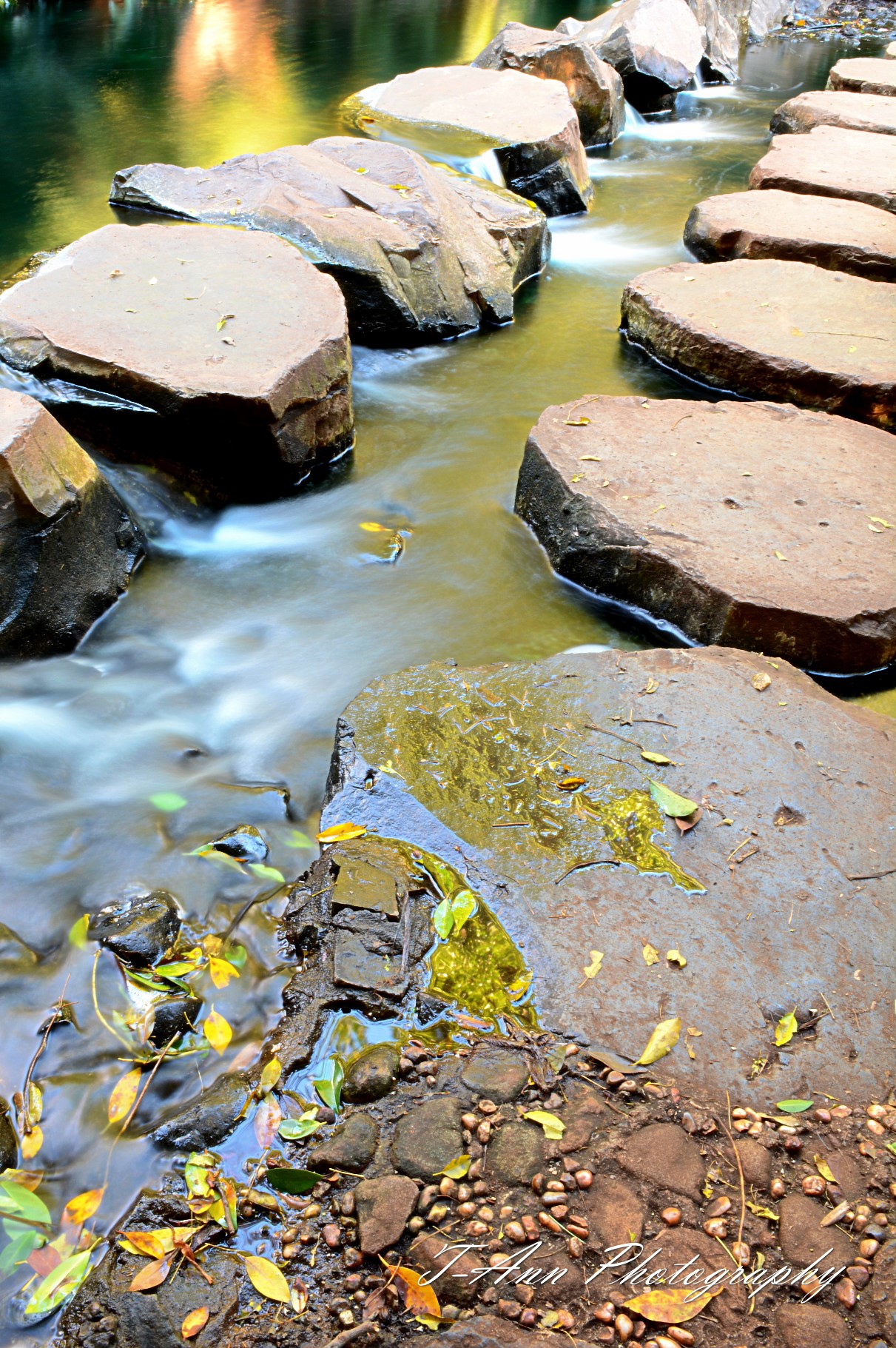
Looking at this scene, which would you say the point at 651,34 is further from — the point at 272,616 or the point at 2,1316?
the point at 2,1316

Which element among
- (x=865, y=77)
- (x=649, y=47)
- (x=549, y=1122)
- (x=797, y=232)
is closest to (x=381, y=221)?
(x=797, y=232)

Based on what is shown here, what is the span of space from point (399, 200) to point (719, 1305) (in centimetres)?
644

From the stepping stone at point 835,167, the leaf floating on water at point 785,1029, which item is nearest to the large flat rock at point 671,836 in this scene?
the leaf floating on water at point 785,1029

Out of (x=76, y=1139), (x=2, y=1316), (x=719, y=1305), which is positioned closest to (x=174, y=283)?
(x=76, y=1139)

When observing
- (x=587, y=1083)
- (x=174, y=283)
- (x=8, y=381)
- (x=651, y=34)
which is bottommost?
(x=587, y=1083)

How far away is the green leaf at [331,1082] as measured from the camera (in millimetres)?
2201

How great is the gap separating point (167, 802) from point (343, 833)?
2.43 ft

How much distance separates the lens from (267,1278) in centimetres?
187

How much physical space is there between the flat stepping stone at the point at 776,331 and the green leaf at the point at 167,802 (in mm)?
4155

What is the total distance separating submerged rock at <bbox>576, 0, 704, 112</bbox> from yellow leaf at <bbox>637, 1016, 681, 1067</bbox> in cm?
1207

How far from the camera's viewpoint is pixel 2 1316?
1.89 meters

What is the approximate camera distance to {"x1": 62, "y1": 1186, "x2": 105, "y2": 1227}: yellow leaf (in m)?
2.06

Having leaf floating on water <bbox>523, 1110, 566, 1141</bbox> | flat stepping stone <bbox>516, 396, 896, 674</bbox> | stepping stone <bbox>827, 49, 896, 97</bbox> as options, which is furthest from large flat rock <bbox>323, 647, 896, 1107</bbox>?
stepping stone <bbox>827, 49, 896, 97</bbox>

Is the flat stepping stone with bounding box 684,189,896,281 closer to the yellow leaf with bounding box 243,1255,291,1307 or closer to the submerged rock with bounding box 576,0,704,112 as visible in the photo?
the submerged rock with bounding box 576,0,704,112
